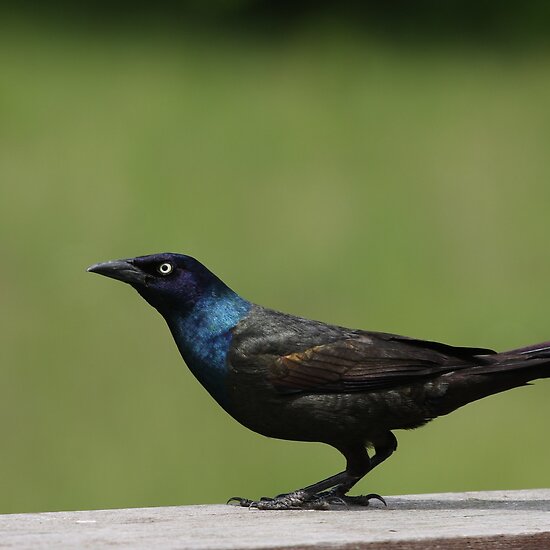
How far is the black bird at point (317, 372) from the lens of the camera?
13.5ft

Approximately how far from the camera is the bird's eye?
4191 mm

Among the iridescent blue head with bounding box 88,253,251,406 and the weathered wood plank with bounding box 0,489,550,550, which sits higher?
the iridescent blue head with bounding box 88,253,251,406

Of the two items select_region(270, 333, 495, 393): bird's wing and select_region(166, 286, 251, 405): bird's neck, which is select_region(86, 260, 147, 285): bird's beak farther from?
select_region(270, 333, 495, 393): bird's wing

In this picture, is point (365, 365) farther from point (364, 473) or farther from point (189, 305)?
point (189, 305)

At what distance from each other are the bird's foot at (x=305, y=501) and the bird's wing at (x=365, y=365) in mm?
311

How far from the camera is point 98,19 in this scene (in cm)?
1074

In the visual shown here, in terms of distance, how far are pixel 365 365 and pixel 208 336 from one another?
18.9 inches

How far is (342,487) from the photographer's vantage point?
4199 mm

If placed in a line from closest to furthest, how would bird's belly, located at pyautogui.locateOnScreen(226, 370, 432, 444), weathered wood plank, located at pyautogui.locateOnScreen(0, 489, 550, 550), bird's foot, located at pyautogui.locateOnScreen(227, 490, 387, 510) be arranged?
weathered wood plank, located at pyautogui.locateOnScreen(0, 489, 550, 550) → bird's foot, located at pyautogui.locateOnScreen(227, 490, 387, 510) → bird's belly, located at pyautogui.locateOnScreen(226, 370, 432, 444)

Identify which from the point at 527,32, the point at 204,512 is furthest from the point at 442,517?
the point at 527,32

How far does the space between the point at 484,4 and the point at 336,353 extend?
8.07 meters

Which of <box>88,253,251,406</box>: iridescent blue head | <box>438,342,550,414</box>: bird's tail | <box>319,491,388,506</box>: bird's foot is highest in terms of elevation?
<box>88,253,251,406</box>: iridescent blue head

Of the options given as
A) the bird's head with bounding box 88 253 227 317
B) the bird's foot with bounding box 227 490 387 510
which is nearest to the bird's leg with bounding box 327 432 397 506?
the bird's foot with bounding box 227 490 387 510

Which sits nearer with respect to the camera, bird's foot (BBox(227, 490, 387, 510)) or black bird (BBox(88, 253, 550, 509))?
bird's foot (BBox(227, 490, 387, 510))
